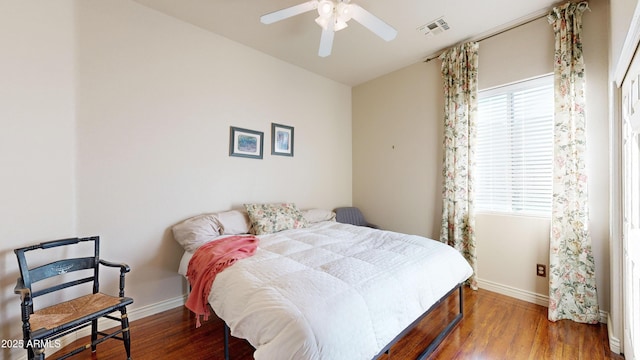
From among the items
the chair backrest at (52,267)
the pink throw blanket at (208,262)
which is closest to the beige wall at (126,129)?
the chair backrest at (52,267)

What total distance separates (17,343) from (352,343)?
6.91 ft

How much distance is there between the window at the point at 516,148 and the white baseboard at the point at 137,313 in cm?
338

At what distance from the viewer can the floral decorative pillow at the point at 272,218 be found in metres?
2.64

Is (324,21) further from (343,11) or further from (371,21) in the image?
(371,21)

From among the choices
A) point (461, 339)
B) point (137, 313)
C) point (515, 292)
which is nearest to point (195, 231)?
point (137, 313)

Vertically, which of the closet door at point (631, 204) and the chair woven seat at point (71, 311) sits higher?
the closet door at point (631, 204)

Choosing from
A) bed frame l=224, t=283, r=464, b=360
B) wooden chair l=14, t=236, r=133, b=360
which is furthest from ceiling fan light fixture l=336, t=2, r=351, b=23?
wooden chair l=14, t=236, r=133, b=360

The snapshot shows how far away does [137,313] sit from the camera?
228cm

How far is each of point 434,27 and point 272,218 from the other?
259 centimetres

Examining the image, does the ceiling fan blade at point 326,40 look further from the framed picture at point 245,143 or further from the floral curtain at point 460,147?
the floral curtain at point 460,147

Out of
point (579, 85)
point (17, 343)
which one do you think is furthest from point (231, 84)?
point (579, 85)

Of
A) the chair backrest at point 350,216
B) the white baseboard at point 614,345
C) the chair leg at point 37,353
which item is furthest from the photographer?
the chair backrest at point 350,216

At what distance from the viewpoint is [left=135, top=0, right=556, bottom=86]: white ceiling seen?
2305 mm

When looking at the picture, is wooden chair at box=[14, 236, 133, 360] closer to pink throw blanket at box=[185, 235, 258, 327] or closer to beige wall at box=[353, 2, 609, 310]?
pink throw blanket at box=[185, 235, 258, 327]
